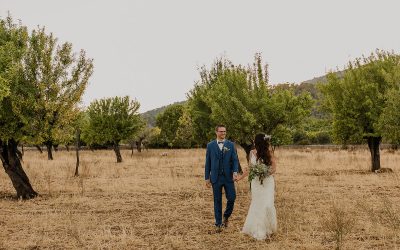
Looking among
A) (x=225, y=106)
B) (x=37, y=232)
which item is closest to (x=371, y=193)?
(x=225, y=106)

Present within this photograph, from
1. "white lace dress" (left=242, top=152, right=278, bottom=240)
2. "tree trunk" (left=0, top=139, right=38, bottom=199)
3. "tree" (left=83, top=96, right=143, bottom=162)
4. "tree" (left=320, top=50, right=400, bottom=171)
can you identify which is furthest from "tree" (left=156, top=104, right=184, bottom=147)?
"white lace dress" (left=242, top=152, right=278, bottom=240)

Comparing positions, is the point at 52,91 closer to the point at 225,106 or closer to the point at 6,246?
the point at 6,246

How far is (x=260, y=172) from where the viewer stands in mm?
9219

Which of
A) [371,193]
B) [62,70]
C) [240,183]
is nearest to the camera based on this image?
[371,193]

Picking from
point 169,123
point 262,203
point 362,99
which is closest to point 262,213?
point 262,203

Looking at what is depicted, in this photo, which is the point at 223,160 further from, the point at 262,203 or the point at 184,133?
the point at 184,133

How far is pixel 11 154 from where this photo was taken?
16125 millimetres

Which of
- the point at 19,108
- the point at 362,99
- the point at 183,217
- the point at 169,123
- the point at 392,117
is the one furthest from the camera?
the point at 169,123

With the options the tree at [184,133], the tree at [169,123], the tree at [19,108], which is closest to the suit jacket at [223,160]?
the tree at [19,108]

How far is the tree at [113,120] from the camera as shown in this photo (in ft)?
135

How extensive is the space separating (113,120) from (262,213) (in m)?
33.7

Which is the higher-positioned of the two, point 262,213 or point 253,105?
point 253,105

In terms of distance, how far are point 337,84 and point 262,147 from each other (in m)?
18.3

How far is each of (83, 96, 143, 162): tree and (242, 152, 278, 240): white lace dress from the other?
32.8m
